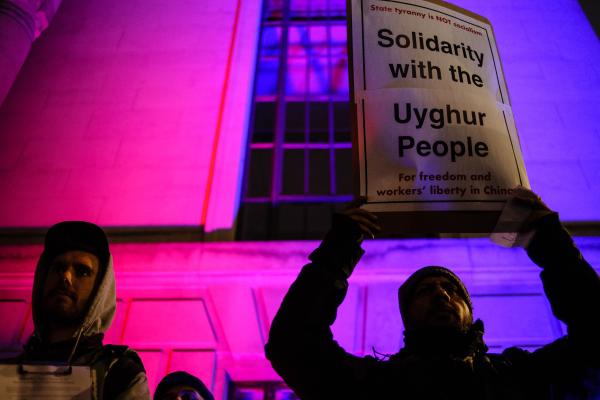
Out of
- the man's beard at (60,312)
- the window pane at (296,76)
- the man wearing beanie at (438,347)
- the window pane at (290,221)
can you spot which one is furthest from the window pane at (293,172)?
the man wearing beanie at (438,347)

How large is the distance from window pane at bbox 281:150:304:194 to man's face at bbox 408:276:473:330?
135 inches

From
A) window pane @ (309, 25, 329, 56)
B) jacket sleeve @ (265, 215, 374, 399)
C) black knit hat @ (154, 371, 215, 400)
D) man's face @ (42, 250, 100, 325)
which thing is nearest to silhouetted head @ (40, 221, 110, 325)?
man's face @ (42, 250, 100, 325)

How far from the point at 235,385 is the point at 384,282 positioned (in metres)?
1.86

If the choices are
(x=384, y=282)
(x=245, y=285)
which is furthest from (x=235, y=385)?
(x=384, y=282)

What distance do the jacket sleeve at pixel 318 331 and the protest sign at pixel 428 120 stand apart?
0.78 feet

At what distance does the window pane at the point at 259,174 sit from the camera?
5379 mm

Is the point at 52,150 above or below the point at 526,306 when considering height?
above

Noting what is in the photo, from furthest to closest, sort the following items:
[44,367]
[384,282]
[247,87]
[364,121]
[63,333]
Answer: [247,87], [384,282], [63,333], [364,121], [44,367]

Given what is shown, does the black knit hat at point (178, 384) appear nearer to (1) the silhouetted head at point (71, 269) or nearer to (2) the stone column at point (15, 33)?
(1) the silhouetted head at point (71, 269)

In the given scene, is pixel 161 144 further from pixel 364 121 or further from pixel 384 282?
pixel 364 121

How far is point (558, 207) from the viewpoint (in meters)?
4.53

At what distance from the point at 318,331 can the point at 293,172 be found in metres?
3.98

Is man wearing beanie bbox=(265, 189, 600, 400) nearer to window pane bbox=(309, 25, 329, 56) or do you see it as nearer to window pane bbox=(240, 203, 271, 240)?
window pane bbox=(240, 203, 271, 240)

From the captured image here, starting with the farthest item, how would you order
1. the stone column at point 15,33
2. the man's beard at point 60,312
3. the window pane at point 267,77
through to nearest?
the window pane at point 267,77, the stone column at point 15,33, the man's beard at point 60,312
